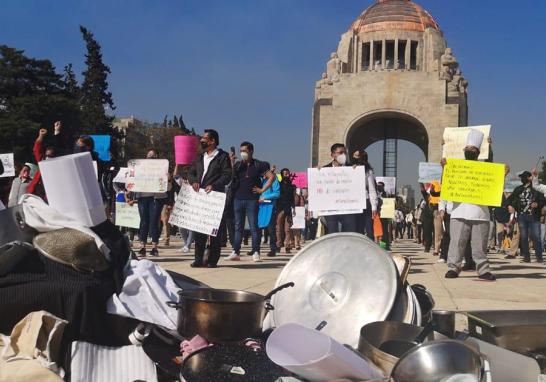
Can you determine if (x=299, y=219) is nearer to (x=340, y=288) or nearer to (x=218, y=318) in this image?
(x=340, y=288)

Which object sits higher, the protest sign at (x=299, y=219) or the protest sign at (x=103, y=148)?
the protest sign at (x=103, y=148)

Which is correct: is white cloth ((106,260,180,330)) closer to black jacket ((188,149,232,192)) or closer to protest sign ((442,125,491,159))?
black jacket ((188,149,232,192))

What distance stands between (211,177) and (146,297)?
15.1ft

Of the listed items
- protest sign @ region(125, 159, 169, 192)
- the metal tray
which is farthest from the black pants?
the metal tray

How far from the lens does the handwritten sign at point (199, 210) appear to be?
24.4 feet

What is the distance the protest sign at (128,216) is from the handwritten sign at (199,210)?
3.74 m

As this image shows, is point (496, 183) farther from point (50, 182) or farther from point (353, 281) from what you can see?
point (50, 182)

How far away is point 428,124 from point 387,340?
3127cm

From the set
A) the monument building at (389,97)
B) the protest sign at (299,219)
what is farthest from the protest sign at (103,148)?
the monument building at (389,97)

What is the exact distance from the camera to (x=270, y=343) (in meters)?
2.63

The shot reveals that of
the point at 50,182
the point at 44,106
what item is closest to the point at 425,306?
the point at 50,182

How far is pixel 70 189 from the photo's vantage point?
11.9 ft

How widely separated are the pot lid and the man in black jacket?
4052 millimetres

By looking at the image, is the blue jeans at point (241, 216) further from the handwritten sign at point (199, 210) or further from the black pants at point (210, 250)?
the handwritten sign at point (199, 210)
